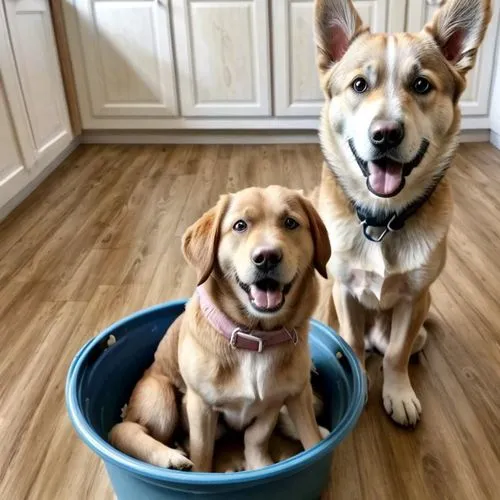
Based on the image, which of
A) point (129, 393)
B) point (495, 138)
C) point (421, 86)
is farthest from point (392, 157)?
point (495, 138)

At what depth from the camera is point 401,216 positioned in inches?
50.4

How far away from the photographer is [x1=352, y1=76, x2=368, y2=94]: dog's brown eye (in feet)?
3.95

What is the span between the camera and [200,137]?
3.62 metres

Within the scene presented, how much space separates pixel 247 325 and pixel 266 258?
0.63ft

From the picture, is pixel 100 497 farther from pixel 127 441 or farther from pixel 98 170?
pixel 98 170

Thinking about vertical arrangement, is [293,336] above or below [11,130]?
above

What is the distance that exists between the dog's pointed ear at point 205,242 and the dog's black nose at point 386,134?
0.32 meters

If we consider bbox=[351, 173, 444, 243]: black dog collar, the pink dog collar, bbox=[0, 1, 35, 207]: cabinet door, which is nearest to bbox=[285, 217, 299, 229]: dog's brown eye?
the pink dog collar

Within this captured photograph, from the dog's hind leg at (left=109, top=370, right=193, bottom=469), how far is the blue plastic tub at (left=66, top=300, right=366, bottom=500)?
0.06 meters

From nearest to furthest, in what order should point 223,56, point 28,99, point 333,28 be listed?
point 333,28
point 28,99
point 223,56

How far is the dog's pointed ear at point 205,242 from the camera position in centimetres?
104

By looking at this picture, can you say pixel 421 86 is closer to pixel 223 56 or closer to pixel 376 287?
pixel 376 287

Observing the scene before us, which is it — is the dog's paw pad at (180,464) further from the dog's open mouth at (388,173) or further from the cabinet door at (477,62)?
the cabinet door at (477,62)

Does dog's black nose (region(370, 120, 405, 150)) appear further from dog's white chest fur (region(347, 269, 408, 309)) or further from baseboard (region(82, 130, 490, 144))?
baseboard (region(82, 130, 490, 144))
